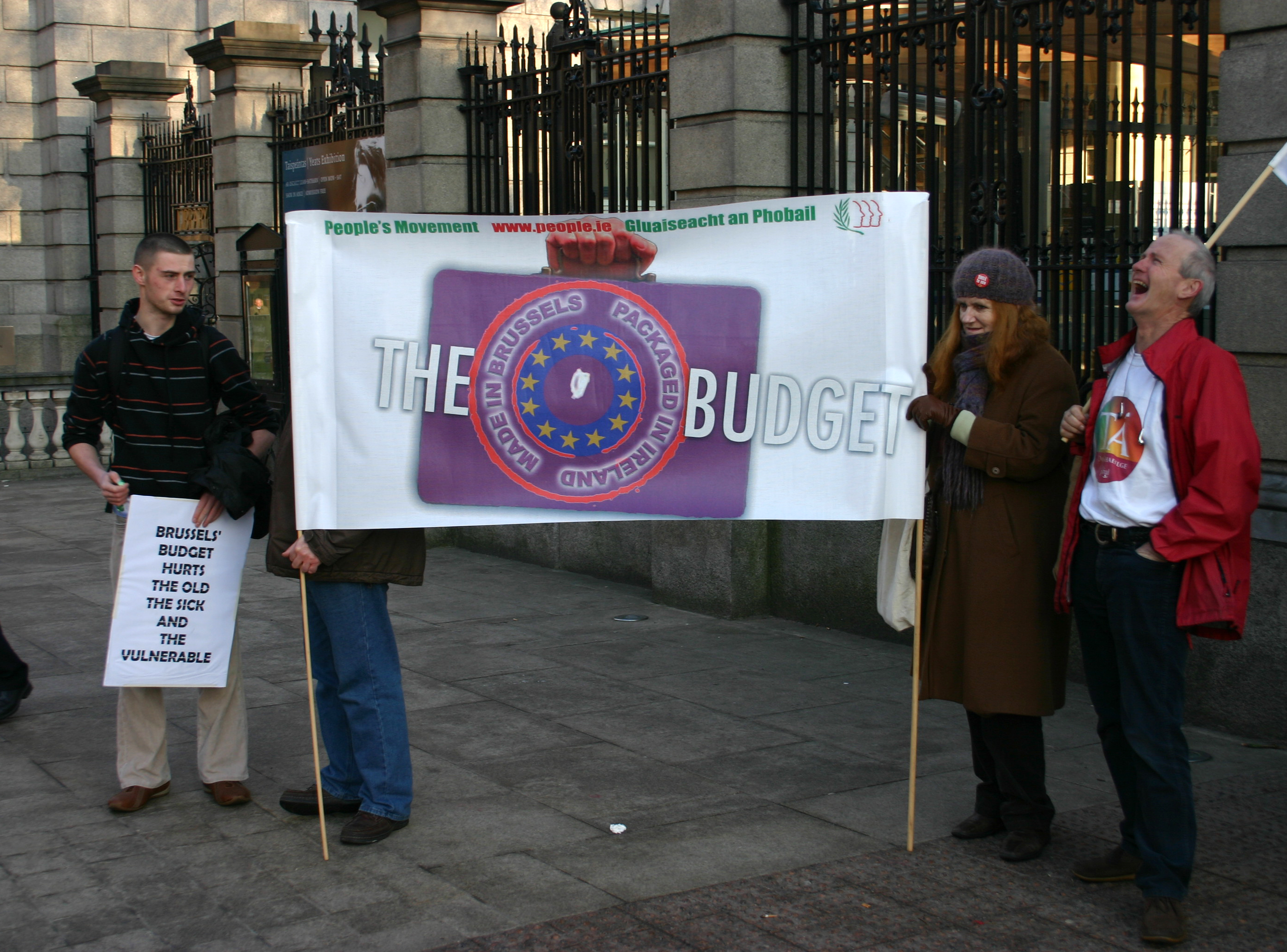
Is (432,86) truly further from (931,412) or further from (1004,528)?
(1004,528)

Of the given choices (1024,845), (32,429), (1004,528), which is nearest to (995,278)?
(1004,528)

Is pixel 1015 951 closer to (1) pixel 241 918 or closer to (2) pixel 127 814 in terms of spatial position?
(1) pixel 241 918

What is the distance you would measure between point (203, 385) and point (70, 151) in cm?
1699

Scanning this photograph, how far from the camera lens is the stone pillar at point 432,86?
10.6 meters

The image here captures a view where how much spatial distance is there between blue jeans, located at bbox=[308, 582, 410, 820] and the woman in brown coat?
171 centimetres

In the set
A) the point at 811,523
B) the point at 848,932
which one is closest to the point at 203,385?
the point at 848,932

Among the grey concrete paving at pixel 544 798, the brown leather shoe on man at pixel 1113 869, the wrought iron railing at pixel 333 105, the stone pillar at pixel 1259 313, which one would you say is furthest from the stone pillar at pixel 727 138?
the brown leather shoe on man at pixel 1113 869

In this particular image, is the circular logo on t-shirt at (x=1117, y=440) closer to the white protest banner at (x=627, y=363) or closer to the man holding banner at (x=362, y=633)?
the white protest banner at (x=627, y=363)

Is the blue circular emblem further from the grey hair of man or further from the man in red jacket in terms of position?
the grey hair of man

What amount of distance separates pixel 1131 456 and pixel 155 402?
321 centimetres

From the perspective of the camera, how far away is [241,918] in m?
4.16

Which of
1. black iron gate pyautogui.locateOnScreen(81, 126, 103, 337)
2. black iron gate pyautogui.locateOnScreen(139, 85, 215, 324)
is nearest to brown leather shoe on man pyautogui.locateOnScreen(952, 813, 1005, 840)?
black iron gate pyautogui.locateOnScreen(139, 85, 215, 324)

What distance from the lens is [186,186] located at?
16.7 meters

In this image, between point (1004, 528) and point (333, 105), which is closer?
point (1004, 528)
